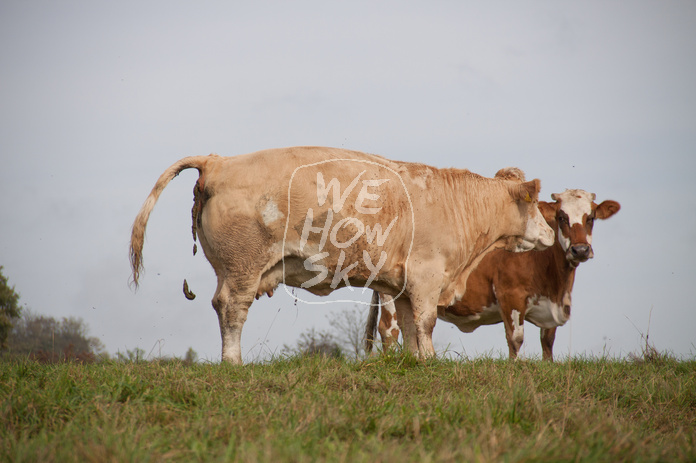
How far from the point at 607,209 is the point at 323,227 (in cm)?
627

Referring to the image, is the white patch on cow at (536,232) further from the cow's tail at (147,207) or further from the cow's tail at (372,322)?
the cow's tail at (147,207)

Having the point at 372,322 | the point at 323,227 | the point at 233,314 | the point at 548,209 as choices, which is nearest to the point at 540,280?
the point at 548,209

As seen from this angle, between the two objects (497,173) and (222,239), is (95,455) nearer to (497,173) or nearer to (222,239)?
(222,239)

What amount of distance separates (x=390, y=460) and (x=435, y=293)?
5.36 metres

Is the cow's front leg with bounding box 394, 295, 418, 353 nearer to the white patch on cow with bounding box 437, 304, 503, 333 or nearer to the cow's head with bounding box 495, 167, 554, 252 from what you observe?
the cow's head with bounding box 495, 167, 554, 252

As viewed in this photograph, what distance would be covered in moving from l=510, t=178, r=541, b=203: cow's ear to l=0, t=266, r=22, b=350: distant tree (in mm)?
19083

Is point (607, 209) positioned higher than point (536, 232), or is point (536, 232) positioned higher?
point (607, 209)

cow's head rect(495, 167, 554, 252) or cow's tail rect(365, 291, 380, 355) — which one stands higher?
cow's head rect(495, 167, 554, 252)

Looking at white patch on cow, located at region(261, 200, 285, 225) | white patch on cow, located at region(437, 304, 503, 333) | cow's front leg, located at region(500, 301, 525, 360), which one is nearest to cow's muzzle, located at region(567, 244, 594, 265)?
cow's front leg, located at region(500, 301, 525, 360)

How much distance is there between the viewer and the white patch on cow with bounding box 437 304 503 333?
507 inches

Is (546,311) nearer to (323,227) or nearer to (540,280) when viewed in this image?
(540,280)

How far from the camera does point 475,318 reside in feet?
43.6

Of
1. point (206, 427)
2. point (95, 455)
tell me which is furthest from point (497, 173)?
point (95, 455)

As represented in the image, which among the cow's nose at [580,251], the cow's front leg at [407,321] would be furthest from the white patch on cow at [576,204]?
the cow's front leg at [407,321]
